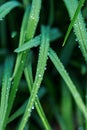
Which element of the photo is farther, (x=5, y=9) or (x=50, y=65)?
(x=50, y=65)

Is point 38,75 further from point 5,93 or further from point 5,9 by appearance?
point 5,9

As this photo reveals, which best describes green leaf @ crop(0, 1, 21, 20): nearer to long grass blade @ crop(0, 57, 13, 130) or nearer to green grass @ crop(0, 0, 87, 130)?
green grass @ crop(0, 0, 87, 130)

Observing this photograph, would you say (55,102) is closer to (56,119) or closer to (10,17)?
(56,119)

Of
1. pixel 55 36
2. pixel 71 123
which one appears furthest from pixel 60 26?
pixel 71 123

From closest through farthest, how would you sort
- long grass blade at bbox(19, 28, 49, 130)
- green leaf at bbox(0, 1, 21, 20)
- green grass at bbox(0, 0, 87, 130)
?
long grass blade at bbox(19, 28, 49, 130) → green leaf at bbox(0, 1, 21, 20) → green grass at bbox(0, 0, 87, 130)

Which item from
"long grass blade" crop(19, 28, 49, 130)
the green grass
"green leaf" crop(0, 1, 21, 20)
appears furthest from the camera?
the green grass

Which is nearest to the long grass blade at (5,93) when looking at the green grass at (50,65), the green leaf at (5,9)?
the green grass at (50,65)

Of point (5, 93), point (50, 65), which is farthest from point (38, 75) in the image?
point (50, 65)

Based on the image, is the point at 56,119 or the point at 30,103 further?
the point at 56,119

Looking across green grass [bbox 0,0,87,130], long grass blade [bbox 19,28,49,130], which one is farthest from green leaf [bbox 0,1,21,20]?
long grass blade [bbox 19,28,49,130]

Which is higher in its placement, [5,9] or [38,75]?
[5,9]

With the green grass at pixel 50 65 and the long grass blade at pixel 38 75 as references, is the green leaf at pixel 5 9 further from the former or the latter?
the long grass blade at pixel 38 75
